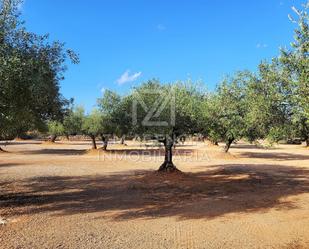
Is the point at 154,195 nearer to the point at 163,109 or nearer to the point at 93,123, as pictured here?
the point at 163,109

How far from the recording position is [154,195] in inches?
696

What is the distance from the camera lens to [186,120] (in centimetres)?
2342

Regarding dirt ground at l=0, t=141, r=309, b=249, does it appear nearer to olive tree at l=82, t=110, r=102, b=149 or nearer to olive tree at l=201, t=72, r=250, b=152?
olive tree at l=201, t=72, r=250, b=152

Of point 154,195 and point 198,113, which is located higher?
point 198,113

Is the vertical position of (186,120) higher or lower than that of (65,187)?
higher

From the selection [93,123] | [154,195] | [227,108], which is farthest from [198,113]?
[93,123]

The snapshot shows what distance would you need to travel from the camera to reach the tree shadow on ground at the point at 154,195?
14.2 meters

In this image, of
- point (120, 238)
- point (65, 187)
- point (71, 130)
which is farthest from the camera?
point (71, 130)

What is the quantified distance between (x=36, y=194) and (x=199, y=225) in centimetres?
877

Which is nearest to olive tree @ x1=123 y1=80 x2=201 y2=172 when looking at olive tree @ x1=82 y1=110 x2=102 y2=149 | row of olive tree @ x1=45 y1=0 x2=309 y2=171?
row of olive tree @ x1=45 y1=0 x2=309 y2=171

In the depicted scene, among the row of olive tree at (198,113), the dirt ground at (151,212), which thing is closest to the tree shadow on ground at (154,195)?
the dirt ground at (151,212)

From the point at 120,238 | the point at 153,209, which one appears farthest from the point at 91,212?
the point at 120,238

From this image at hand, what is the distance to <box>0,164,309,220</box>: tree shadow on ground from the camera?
14.2 metres

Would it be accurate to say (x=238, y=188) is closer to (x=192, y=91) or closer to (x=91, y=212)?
(x=192, y=91)
